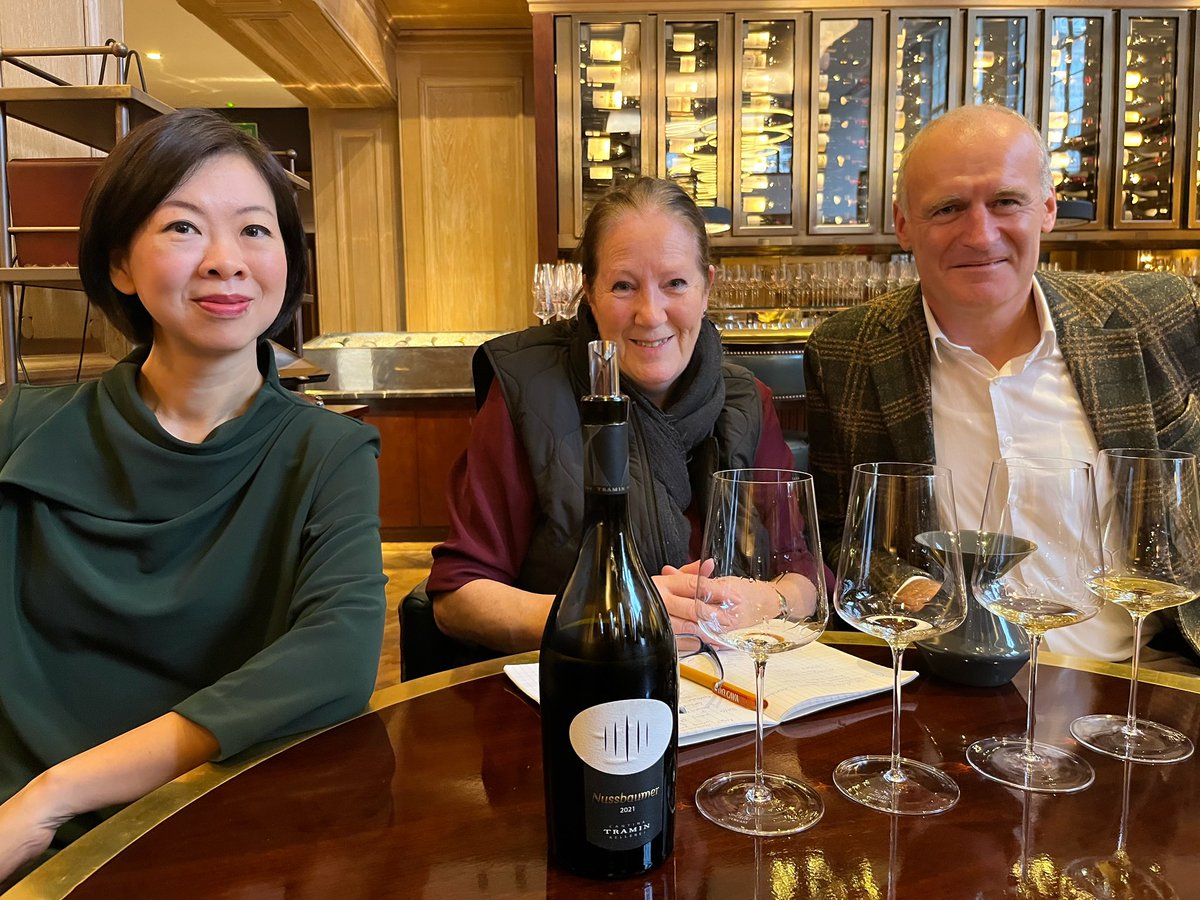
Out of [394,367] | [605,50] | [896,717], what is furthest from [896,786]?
[605,50]

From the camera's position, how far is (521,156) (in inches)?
229

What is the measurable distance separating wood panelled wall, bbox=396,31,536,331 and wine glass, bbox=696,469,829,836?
5.26m

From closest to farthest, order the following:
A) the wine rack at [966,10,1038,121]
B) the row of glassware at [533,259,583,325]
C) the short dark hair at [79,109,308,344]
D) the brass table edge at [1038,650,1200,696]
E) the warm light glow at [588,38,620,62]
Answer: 1. the brass table edge at [1038,650,1200,696]
2. the short dark hair at [79,109,308,344]
3. the row of glassware at [533,259,583,325]
4. the wine rack at [966,10,1038,121]
5. the warm light glow at [588,38,620,62]

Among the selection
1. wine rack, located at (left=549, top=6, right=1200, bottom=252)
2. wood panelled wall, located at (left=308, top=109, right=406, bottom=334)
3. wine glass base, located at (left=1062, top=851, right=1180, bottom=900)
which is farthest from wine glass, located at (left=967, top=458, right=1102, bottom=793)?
wood panelled wall, located at (left=308, top=109, right=406, bottom=334)

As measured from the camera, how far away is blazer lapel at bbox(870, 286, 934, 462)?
1.61 metres

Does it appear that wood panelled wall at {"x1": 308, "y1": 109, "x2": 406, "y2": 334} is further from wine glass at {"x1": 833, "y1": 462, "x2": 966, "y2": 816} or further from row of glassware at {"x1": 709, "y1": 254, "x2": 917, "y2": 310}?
wine glass at {"x1": 833, "y1": 462, "x2": 966, "y2": 816}

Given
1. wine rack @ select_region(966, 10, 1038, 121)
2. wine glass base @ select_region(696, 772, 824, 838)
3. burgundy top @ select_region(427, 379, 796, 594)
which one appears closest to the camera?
wine glass base @ select_region(696, 772, 824, 838)

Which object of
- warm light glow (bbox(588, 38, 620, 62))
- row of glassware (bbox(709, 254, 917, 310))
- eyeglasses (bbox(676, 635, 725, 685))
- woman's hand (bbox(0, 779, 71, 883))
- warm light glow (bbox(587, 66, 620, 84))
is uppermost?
warm light glow (bbox(588, 38, 620, 62))

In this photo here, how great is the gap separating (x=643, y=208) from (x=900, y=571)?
36.8 inches

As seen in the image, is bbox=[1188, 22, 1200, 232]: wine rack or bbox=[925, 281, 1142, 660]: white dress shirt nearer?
bbox=[925, 281, 1142, 660]: white dress shirt

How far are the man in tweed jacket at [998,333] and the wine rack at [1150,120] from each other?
3706 millimetres

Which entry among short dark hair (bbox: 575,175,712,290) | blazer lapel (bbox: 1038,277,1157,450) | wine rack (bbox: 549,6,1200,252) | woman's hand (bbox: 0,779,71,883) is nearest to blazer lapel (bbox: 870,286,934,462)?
blazer lapel (bbox: 1038,277,1157,450)

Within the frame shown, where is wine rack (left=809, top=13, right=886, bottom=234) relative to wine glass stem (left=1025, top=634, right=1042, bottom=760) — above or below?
above

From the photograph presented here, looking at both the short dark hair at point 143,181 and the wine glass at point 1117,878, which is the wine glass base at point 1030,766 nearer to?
the wine glass at point 1117,878
